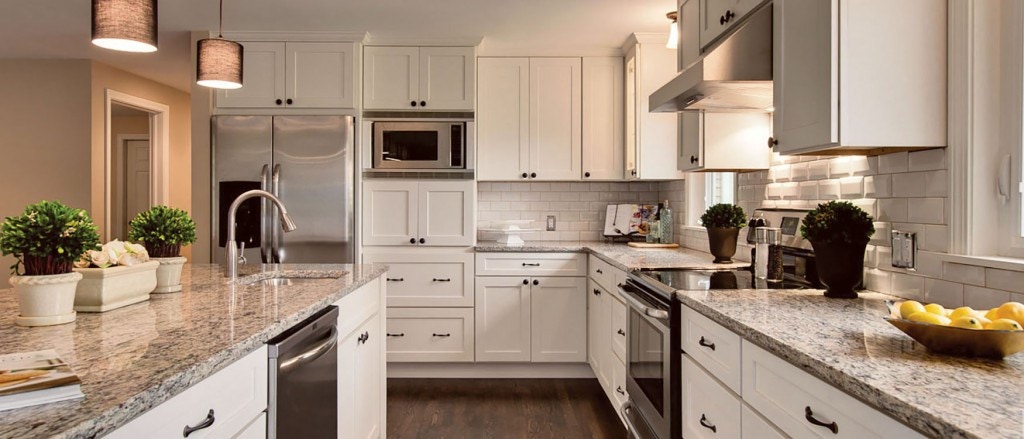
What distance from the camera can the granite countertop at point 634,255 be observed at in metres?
2.80

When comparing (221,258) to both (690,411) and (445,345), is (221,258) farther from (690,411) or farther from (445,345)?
(690,411)

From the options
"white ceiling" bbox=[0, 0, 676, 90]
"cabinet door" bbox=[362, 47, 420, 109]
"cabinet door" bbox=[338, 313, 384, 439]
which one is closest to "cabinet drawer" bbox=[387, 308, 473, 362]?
"cabinet door" bbox=[338, 313, 384, 439]

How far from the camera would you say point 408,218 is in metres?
4.03

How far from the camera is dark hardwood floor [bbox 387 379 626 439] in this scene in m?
3.10

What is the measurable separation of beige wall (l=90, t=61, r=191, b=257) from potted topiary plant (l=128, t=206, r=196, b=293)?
12.0 feet

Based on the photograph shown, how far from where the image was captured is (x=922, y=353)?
1.15 meters

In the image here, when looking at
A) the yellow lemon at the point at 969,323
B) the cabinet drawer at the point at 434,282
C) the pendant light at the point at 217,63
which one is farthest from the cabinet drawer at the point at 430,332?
the yellow lemon at the point at 969,323

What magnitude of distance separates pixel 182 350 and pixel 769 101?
214 centimetres

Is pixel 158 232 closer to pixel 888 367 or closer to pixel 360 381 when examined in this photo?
pixel 360 381

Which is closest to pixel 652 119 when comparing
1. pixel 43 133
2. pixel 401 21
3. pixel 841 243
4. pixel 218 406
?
pixel 401 21

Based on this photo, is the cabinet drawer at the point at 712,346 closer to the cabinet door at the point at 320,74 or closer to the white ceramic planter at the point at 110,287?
the white ceramic planter at the point at 110,287

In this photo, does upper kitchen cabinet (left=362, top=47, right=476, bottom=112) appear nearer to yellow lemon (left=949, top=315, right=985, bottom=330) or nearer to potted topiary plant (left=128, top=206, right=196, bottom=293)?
potted topiary plant (left=128, top=206, right=196, bottom=293)

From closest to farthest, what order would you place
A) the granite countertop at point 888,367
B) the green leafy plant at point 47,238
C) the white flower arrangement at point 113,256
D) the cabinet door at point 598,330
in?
the granite countertop at point 888,367
the green leafy plant at point 47,238
the white flower arrangement at point 113,256
the cabinet door at point 598,330

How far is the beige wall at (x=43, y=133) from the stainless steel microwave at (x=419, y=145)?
263 centimetres
